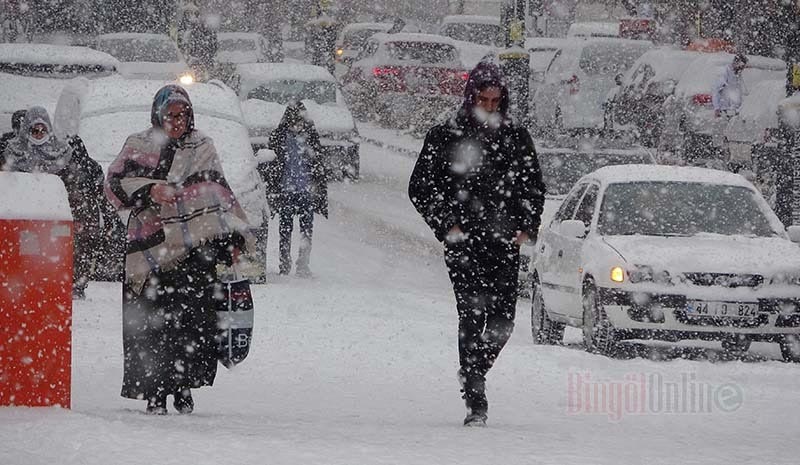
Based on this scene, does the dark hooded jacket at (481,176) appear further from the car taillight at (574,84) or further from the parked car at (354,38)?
the parked car at (354,38)

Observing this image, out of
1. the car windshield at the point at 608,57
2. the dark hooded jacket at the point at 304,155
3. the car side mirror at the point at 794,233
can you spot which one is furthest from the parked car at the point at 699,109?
the car side mirror at the point at 794,233

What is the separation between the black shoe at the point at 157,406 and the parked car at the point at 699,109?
19.7 metres

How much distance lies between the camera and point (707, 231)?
42.2 ft

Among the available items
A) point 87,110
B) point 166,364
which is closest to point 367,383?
point 166,364

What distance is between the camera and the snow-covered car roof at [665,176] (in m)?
13.3

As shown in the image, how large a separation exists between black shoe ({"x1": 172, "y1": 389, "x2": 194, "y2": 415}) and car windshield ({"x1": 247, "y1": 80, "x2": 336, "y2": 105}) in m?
17.6

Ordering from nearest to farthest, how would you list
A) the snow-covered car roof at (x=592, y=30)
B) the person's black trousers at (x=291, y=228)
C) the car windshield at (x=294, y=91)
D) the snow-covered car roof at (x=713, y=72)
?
1. the person's black trousers at (x=291, y=228)
2. the car windshield at (x=294, y=91)
3. the snow-covered car roof at (x=713, y=72)
4. the snow-covered car roof at (x=592, y=30)

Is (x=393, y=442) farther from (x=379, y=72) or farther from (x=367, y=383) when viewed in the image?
(x=379, y=72)

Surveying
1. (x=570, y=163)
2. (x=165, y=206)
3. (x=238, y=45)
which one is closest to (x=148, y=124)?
(x=570, y=163)

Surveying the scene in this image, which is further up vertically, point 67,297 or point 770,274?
point 67,297

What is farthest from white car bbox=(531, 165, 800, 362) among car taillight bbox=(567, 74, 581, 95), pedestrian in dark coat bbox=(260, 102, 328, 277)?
car taillight bbox=(567, 74, 581, 95)

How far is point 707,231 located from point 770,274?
962mm

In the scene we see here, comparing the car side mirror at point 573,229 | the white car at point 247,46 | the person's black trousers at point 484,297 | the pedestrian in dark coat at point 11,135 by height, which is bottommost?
the white car at point 247,46

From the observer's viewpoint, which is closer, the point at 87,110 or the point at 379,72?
the point at 87,110
